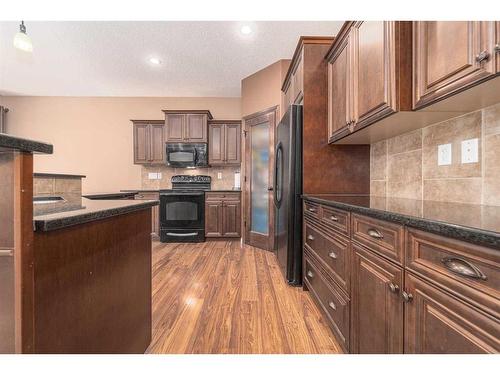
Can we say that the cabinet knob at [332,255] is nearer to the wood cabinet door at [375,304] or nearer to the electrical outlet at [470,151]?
the wood cabinet door at [375,304]

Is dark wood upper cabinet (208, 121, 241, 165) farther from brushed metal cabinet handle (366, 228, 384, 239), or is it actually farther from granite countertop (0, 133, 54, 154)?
granite countertop (0, 133, 54, 154)

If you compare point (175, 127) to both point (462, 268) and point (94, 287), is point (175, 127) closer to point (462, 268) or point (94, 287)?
point (94, 287)

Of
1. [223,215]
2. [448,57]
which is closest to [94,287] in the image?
[448,57]

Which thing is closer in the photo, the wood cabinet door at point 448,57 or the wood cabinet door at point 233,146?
the wood cabinet door at point 448,57

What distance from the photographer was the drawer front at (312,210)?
1834 mm

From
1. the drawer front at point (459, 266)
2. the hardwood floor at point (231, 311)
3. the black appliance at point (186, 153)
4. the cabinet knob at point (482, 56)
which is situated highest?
the black appliance at point (186, 153)

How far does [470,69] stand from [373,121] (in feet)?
1.96

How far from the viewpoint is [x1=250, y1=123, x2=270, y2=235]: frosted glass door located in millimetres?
3639

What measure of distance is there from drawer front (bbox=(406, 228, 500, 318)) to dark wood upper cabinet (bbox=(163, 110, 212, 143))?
3.94 metres

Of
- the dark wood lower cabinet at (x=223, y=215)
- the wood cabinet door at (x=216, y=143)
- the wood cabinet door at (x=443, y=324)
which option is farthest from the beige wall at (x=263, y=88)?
the wood cabinet door at (x=443, y=324)

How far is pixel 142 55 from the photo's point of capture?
136 inches

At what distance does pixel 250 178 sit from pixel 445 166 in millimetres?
2716

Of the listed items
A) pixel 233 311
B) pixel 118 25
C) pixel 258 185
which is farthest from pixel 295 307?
pixel 118 25
